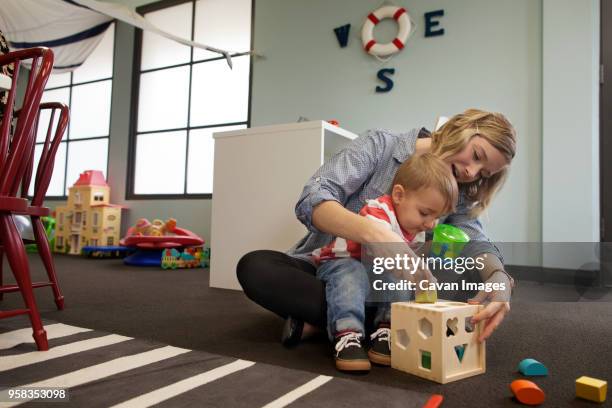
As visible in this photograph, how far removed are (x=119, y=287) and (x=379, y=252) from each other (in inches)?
61.8

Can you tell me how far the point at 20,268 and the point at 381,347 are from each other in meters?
0.80

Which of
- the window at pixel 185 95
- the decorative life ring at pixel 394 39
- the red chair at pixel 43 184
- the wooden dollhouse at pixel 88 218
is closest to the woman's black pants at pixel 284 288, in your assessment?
the red chair at pixel 43 184

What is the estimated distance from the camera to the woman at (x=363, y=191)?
100 cm

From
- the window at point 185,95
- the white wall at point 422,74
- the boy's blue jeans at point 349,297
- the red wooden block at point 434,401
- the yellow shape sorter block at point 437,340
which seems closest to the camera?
the red wooden block at point 434,401

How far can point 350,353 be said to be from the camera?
894 millimetres

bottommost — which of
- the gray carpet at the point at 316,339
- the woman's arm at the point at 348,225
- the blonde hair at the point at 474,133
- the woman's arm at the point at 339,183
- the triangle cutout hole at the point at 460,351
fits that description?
the gray carpet at the point at 316,339

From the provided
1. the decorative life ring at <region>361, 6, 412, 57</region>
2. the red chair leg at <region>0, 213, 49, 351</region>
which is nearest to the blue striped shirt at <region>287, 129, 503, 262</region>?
the red chair leg at <region>0, 213, 49, 351</region>

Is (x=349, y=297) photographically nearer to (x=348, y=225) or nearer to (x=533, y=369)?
(x=348, y=225)

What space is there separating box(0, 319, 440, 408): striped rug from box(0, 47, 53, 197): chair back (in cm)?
37

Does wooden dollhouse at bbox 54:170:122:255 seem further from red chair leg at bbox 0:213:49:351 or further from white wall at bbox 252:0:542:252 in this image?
red chair leg at bbox 0:213:49:351

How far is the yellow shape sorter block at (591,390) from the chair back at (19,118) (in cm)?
117

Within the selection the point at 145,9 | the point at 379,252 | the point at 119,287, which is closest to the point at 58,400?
the point at 379,252

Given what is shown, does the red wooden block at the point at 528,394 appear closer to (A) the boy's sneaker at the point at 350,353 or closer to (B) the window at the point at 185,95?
(A) the boy's sneaker at the point at 350,353

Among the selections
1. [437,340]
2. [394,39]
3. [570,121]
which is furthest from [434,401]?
[394,39]
